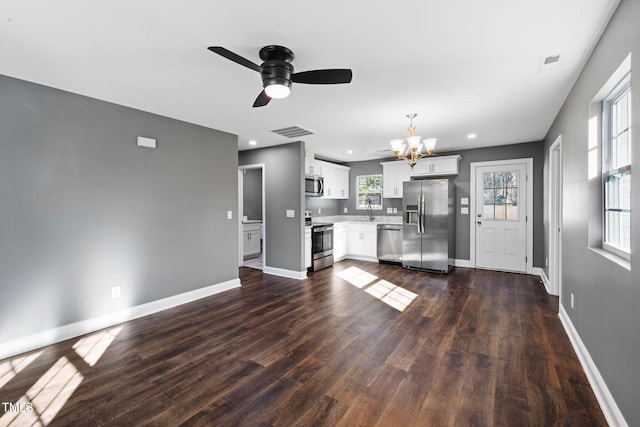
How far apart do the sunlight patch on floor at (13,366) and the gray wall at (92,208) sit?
9.2 inches

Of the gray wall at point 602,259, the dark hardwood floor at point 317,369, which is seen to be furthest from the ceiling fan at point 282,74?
the dark hardwood floor at point 317,369

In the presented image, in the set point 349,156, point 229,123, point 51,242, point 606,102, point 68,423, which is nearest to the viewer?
point 68,423

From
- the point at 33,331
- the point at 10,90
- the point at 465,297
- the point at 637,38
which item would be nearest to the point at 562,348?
the point at 465,297

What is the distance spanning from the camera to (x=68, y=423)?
1.80 m

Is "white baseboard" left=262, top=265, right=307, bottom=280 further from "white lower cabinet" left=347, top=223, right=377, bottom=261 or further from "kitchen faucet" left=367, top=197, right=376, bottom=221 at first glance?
"kitchen faucet" left=367, top=197, right=376, bottom=221

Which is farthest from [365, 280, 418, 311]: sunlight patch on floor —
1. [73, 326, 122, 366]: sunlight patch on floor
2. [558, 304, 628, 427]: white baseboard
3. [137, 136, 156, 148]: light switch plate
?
[137, 136, 156, 148]: light switch plate

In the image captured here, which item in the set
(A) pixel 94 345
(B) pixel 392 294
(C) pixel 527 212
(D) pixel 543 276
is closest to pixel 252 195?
(B) pixel 392 294

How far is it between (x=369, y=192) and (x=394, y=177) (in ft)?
2.98

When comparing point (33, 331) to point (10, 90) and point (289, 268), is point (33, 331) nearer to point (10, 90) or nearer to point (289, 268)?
point (10, 90)

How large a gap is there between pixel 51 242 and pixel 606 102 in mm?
4991

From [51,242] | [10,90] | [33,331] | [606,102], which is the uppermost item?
[10,90]

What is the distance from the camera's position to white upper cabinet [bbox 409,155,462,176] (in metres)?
5.90

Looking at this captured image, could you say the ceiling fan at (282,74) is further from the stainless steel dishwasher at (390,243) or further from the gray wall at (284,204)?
the stainless steel dishwasher at (390,243)

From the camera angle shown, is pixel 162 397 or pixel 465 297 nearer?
pixel 162 397
